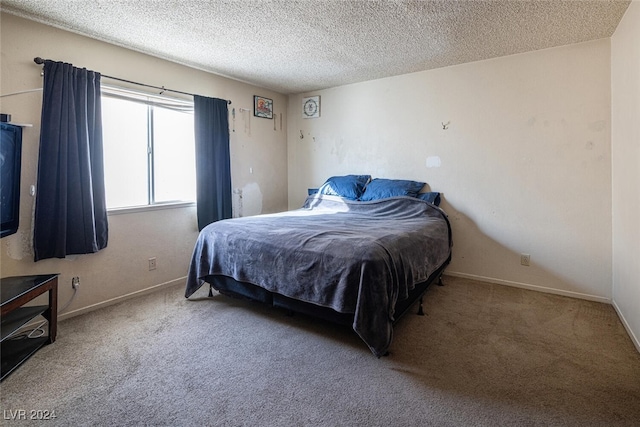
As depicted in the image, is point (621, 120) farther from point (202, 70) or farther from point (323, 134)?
point (202, 70)

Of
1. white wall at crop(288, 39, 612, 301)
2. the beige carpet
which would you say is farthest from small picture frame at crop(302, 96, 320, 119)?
the beige carpet

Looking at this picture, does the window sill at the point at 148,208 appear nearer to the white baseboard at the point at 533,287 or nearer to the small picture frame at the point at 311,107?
the small picture frame at the point at 311,107

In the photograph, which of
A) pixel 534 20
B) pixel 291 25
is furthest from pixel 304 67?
pixel 534 20

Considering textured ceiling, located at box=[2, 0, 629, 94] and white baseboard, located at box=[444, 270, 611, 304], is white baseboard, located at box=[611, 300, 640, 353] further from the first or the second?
textured ceiling, located at box=[2, 0, 629, 94]

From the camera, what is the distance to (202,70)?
11.5 ft

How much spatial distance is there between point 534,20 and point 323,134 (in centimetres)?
256

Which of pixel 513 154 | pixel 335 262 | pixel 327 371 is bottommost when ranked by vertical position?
pixel 327 371

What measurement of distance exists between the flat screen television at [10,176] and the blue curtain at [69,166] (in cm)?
19

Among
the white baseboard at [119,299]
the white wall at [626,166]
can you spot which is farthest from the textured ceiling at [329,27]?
the white baseboard at [119,299]

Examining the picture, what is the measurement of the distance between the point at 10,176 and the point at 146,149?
1.16 metres

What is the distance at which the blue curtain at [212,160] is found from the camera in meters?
3.43

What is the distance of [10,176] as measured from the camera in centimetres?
206

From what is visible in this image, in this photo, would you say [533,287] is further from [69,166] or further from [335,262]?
[69,166]

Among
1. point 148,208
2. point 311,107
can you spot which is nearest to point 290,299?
point 148,208
